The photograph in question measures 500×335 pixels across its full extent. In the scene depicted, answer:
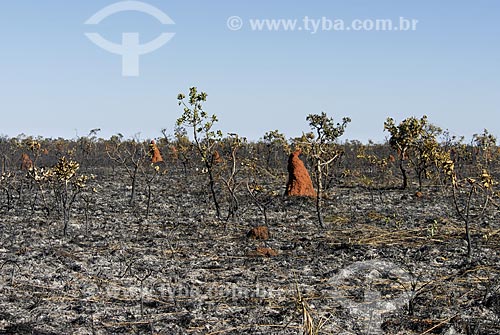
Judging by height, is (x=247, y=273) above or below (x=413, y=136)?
below

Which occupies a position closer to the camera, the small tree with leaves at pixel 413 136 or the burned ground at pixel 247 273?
the burned ground at pixel 247 273

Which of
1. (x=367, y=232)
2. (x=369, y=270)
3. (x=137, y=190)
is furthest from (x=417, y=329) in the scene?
(x=137, y=190)

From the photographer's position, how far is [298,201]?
22875 millimetres

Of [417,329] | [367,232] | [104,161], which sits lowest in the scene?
[417,329]

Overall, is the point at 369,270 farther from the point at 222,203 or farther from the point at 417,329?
the point at 222,203

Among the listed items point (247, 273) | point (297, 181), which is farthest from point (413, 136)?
point (247, 273)

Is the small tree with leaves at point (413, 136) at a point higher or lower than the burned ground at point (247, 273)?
higher

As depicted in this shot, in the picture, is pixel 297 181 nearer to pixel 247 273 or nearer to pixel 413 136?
pixel 413 136

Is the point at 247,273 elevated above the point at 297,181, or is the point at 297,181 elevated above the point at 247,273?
the point at 297,181

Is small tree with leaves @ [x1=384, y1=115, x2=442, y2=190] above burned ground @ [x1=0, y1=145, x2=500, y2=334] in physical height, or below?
above

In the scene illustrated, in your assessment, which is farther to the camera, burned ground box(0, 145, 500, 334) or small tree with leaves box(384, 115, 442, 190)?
small tree with leaves box(384, 115, 442, 190)

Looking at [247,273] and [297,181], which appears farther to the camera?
[297,181]

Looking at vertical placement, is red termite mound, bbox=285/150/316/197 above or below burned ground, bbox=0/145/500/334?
above

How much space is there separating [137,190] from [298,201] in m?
8.55
